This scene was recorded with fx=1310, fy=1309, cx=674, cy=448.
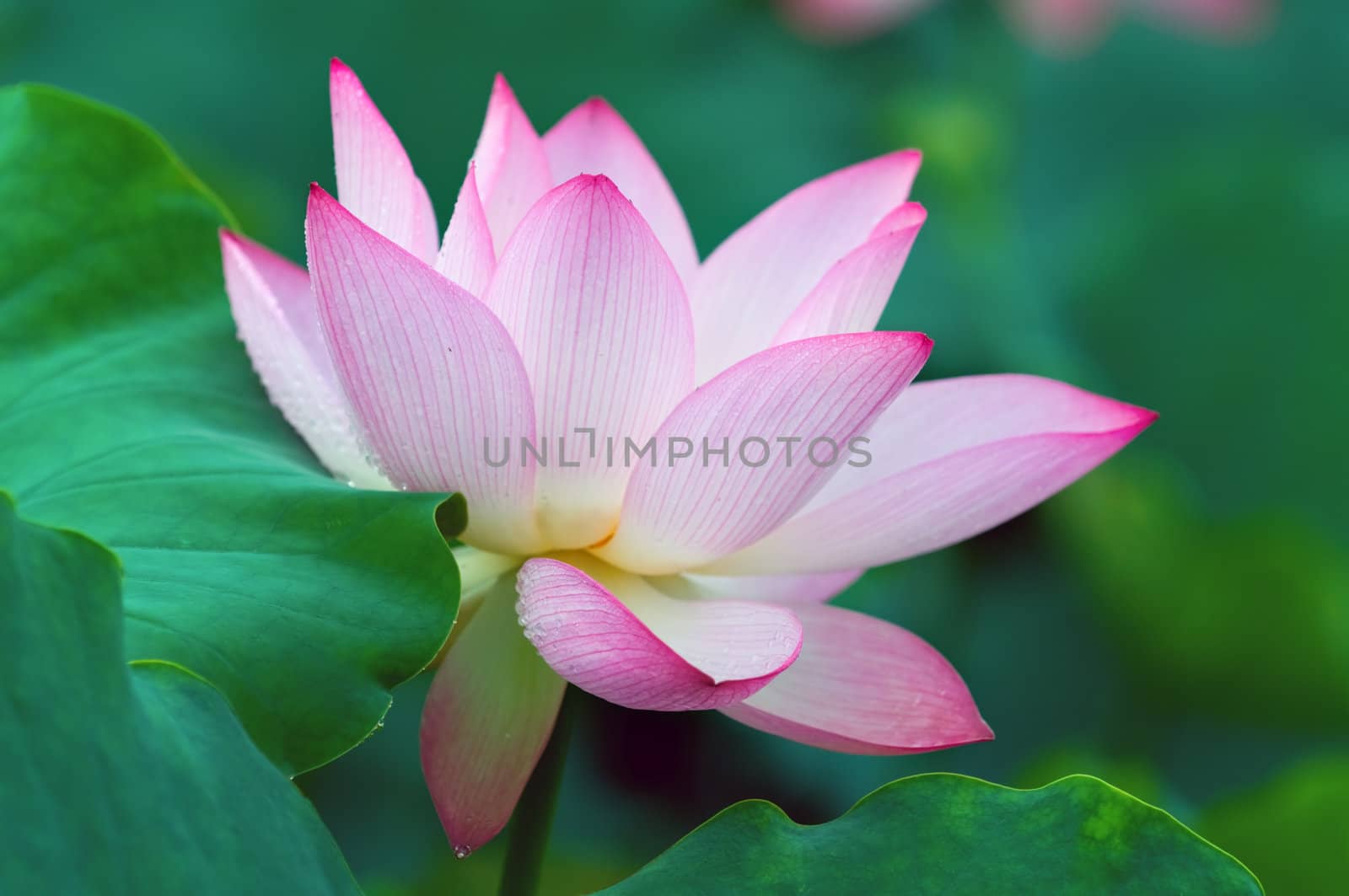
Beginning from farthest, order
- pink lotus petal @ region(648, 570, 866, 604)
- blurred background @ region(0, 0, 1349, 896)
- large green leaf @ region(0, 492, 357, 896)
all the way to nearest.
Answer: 1. blurred background @ region(0, 0, 1349, 896)
2. pink lotus petal @ region(648, 570, 866, 604)
3. large green leaf @ region(0, 492, 357, 896)

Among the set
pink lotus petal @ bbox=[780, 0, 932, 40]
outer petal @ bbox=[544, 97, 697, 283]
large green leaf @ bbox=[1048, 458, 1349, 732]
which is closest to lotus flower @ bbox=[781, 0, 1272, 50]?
pink lotus petal @ bbox=[780, 0, 932, 40]

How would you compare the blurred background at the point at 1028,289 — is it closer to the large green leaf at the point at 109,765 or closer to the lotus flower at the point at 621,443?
the lotus flower at the point at 621,443

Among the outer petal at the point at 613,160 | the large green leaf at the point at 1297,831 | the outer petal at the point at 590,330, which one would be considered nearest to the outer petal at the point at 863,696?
the outer petal at the point at 590,330

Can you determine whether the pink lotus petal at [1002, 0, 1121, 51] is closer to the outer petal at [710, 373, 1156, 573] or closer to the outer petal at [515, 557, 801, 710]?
the outer petal at [710, 373, 1156, 573]

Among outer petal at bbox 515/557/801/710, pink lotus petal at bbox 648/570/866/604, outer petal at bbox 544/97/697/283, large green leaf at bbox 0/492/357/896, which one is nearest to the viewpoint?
large green leaf at bbox 0/492/357/896

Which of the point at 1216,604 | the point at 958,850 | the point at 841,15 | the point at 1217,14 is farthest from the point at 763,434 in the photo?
the point at 1217,14

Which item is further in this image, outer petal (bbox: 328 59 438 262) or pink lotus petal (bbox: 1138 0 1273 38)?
pink lotus petal (bbox: 1138 0 1273 38)

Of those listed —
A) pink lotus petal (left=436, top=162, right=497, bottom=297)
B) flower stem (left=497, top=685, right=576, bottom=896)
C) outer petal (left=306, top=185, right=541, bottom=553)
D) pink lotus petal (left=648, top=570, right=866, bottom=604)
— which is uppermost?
pink lotus petal (left=436, top=162, right=497, bottom=297)
